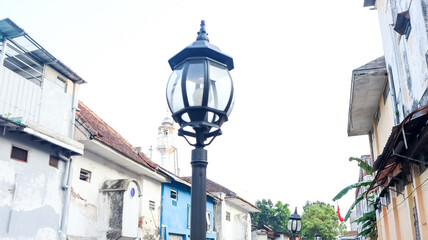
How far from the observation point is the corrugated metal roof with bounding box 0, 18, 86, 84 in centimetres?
973

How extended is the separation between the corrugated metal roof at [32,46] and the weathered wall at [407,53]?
27.8ft

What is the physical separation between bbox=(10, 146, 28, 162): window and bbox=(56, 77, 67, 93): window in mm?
2362

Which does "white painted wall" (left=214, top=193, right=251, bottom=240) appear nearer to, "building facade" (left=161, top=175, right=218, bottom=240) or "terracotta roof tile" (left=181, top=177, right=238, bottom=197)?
"terracotta roof tile" (left=181, top=177, right=238, bottom=197)

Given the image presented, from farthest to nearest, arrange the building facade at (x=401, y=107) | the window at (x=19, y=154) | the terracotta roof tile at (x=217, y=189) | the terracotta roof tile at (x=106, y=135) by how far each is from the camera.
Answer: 1. the terracotta roof tile at (x=217, y=189)
2. the terracotta roof tile at (x=106, y=135)
3. the window at (x=19, y=154)
4. the building facade at (x=401, y=107)

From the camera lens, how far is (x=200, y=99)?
3432mm

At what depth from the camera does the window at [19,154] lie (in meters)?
9.92

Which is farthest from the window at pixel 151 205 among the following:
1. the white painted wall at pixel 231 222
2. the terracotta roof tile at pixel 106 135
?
the white painted wall at pixel 231 222

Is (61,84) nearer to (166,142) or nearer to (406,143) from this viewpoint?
(406,143)

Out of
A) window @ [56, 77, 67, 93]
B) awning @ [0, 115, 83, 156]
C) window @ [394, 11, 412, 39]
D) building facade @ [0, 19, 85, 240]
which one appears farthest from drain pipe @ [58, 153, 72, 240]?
window @ [394, 11, 412, 39]

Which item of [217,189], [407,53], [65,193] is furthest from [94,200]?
[217,189]

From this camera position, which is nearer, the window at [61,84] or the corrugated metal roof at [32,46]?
the corrugated metal roof at [32,46]

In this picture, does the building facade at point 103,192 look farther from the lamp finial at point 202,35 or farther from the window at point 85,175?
the lamp finial at point 202,35

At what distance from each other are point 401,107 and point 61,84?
29.9 ft

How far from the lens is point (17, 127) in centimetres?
938
